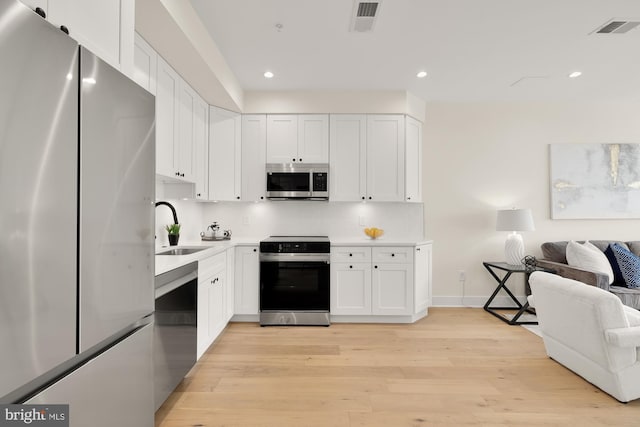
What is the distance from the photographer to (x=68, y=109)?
0.94 metres

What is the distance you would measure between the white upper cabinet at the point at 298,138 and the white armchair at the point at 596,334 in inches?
108

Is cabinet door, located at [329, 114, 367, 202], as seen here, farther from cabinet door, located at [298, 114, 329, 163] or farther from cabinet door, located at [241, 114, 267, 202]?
cabinet door, located at [241, 114, 267, 202]

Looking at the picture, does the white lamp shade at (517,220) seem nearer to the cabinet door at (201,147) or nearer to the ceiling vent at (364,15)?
the ceiling vent at (364,15)

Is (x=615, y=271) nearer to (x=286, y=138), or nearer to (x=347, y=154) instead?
(x=347, y=154)

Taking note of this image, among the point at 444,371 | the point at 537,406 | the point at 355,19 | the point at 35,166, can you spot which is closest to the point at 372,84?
the point at 355,19

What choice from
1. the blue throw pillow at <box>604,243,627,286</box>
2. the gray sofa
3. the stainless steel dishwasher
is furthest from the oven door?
the blue throw pillow at <box>604,243,627,286</box>

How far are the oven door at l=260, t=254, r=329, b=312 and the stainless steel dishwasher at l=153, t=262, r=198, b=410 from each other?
4.19 feet

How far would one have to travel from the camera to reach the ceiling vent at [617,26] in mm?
2644

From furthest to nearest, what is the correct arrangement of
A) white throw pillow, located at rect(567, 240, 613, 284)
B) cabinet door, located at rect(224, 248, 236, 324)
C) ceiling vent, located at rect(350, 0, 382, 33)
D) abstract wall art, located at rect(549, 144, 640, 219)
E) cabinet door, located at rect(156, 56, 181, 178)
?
abstract wall art, located at rect(549, 144, 640, 219)
white throw pillow, located at rect(567, 240, 613, 284)
cabinet door, located at rect(224, 248, 236, 324)
cabinet door, located at rect(156, 56, 181, 178)
ceiling vent, located at rect(350, 0, 382, 33)

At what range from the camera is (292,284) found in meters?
3.77

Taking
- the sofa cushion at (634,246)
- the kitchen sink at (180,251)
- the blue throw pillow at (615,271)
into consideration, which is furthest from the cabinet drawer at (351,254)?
the sofa cushion at (634,246)

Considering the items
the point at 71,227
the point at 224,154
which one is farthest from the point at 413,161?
the point at 71,227

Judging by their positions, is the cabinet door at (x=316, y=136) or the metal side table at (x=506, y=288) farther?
the cabinet door at (x=316, y=136)

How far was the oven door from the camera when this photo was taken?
375 cm
